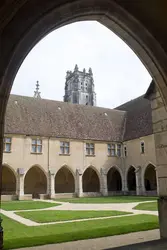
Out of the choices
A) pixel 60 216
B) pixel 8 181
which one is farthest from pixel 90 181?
pixel 60 216

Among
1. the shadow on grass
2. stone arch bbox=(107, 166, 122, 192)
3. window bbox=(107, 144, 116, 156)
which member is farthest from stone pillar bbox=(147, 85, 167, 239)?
stone arch bbox=(107, 166, 122, 192)

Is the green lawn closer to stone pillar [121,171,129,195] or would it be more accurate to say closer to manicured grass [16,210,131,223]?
manicured grass [16,210,131,223]

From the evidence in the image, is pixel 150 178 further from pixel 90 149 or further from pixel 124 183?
pixel 90 149

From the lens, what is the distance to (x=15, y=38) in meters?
2.45

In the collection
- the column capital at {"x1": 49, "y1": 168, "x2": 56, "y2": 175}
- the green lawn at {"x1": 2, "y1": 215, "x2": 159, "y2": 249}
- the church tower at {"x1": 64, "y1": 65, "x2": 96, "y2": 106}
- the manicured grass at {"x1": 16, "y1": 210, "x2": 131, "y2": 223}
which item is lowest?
the manicured grass at {"x1": 16, "y1": 210, "x2": 131, "y2": 223}

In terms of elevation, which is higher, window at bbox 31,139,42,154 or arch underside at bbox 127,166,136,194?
window at bbox 31,139,42,154

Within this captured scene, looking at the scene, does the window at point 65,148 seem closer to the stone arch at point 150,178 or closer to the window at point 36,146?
the window at point 36,146

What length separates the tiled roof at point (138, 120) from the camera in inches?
812

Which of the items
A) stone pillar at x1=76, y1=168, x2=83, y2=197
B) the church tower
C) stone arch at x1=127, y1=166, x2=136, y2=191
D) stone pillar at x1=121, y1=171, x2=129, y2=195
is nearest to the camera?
stone pillar at x1=76, y1=168, x2=83, y2=197

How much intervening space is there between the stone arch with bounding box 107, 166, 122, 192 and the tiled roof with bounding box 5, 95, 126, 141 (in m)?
3.66

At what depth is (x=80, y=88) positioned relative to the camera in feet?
152

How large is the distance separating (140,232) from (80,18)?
12.8ft

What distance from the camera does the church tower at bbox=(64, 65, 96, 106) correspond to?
151 ft

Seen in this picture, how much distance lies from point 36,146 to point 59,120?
303 centimetres
